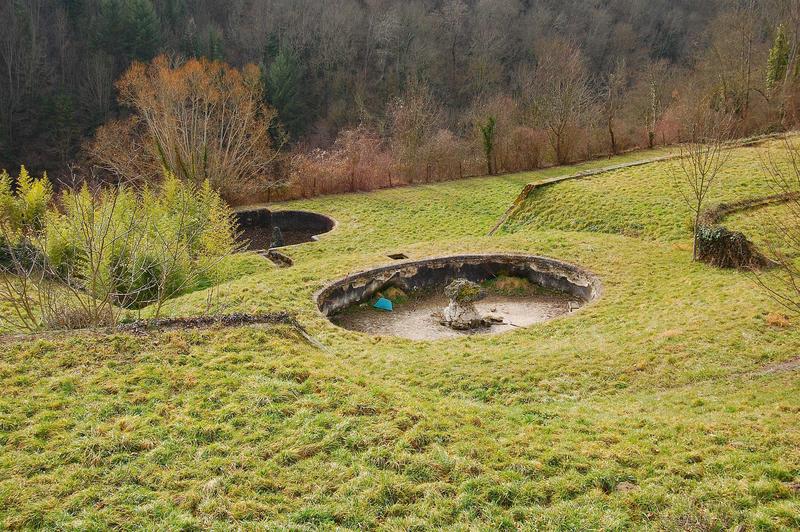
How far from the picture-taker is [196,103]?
86.6 feet

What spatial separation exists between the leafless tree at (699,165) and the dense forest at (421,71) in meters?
10.0

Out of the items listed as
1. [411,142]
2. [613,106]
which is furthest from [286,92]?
[613,106]

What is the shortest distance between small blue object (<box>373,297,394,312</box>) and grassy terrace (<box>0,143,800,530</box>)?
3.17 metres

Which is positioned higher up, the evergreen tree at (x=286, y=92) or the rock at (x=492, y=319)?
the evergreen tree at (x=286, y=92)

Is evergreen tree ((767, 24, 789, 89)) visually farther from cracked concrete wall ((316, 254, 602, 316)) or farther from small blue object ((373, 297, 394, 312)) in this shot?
small blue object ((373, 297, 394, 312))

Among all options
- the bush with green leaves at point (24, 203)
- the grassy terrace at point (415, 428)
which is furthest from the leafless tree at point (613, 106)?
the bush with green leaves at point (24, 203)

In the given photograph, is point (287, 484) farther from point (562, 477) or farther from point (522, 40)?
point (522, 40)

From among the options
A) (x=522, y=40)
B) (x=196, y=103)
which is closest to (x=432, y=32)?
(x=522, y=40)

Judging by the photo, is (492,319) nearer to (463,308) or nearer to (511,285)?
(463,308)

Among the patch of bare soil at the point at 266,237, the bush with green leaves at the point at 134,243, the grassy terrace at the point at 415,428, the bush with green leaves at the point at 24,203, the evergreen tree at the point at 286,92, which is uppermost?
the evergreen tree at the point at 286,92

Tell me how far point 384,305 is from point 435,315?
143cm

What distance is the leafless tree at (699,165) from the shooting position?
14906 millimetres

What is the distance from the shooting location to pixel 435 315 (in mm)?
14266

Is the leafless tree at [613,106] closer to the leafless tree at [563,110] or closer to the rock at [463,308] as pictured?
the leafless tree at [563,110]
